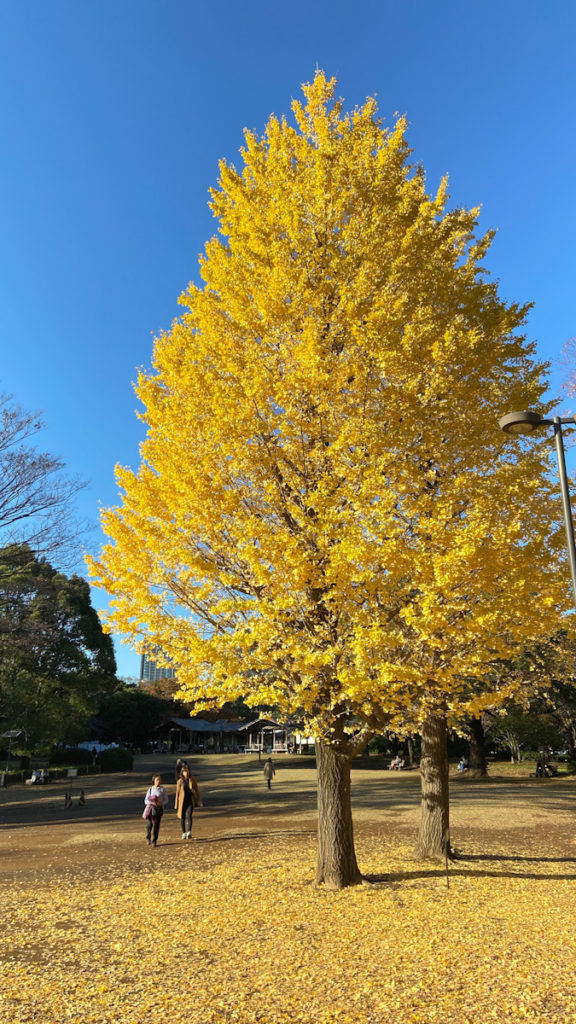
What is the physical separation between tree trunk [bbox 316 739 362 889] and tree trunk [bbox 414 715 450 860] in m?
2.23

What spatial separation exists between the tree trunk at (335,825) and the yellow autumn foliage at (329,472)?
89cm

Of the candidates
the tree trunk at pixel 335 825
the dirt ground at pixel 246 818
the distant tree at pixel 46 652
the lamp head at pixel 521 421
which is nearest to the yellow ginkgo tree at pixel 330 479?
the tree trunk at pixel 335 825

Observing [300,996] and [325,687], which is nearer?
[300,996]

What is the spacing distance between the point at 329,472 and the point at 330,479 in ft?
2.02

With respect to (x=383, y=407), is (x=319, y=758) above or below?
below

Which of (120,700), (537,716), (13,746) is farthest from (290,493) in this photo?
(120,700)

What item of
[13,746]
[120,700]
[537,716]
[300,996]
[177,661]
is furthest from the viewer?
[120,700]

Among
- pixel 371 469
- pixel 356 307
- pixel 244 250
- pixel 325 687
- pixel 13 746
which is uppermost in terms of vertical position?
pixel 244 250

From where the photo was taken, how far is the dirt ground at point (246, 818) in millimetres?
11087

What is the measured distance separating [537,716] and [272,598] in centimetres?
2493

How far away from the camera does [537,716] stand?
2688cm

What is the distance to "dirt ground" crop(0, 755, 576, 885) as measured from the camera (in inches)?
437

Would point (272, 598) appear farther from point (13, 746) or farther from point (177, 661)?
point (13, 746)

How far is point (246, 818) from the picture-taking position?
15297 mm
